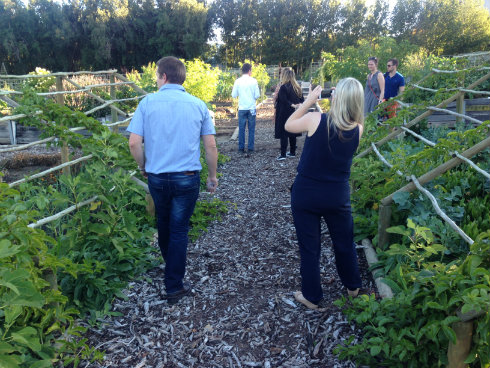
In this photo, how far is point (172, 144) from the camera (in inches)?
123

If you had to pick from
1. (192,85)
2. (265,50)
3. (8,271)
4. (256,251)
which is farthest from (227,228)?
(265,50)

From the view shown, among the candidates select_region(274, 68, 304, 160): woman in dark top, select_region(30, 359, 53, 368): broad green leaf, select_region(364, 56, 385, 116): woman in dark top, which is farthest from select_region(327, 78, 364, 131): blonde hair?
select_region(364, 56, 385, 116): woman in dark top

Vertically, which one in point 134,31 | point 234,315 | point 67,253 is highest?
point 134,31

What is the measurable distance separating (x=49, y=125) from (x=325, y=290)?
294cm

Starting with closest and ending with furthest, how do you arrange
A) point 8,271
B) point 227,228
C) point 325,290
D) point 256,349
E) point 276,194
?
point 8,271 < point 256,349 < point 325,290 < point 227,228 < point 276,194

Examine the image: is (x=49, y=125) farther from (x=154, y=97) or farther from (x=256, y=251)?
(x=256, y=251)

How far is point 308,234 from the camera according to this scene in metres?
2.97

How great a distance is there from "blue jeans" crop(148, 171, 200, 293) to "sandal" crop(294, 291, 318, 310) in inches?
36.2

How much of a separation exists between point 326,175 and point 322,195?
0.45ft

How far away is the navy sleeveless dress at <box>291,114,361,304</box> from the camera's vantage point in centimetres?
277

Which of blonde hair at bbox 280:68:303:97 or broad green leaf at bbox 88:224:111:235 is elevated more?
blonde hair at bbox 280:68:303:97

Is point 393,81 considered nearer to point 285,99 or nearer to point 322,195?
point 285,99

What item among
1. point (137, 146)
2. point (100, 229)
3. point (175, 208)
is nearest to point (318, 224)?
point (175, 208)

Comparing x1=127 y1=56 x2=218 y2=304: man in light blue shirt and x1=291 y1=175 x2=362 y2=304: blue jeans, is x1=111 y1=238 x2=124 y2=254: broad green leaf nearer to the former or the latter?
x1=127 y1=56 x2=218 y2=304: man in light blue shirt
